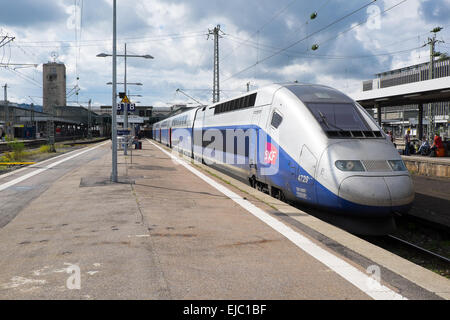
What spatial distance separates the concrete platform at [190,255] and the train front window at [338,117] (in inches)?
82.1

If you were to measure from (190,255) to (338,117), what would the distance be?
539 centimetres

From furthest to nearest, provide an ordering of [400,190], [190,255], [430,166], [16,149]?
[16,149] → [430,166] → [400,190] → [190,255]

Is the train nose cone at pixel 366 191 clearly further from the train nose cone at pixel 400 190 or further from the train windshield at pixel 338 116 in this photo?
the train windshield at pixel 338 116

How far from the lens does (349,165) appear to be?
802 cm

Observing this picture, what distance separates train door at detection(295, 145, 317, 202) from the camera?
8.47 meters

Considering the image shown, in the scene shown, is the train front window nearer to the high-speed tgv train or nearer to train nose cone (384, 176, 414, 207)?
the high-speed tgv train

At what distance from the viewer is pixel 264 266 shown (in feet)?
16.9

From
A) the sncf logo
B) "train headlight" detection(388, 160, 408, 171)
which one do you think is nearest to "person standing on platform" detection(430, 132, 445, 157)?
the sncf logo

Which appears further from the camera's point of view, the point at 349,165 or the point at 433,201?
the point at 433,201

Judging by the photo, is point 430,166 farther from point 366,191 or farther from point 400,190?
point 366,191

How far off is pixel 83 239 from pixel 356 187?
4.94 m

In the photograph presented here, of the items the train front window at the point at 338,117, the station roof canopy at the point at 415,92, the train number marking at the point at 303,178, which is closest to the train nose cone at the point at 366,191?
the train number marking at the point at 303,178

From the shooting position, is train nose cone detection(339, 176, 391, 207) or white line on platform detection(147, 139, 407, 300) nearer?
white line on platform detection(147, 139, 407, 300)

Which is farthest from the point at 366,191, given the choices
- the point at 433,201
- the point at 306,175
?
the point at 433,201
